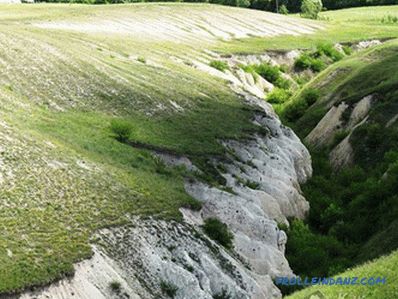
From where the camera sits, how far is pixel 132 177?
2733 centimetres

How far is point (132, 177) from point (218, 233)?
15.2 feet

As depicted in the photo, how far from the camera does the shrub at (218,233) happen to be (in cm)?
2650

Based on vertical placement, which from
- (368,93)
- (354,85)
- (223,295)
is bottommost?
(223,295)

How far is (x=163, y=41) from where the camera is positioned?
7281 cm

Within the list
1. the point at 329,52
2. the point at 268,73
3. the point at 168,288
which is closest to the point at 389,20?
the point at 329,52

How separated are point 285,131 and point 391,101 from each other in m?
8.57

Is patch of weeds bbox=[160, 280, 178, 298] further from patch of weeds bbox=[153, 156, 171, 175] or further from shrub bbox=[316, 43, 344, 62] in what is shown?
shrub bbox=[316, 43, 344, 62]

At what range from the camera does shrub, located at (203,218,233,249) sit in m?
26.5

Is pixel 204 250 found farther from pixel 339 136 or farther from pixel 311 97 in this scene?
pixel 311 97

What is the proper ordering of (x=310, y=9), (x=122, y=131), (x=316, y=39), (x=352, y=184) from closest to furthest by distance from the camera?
1. (x=122, y=131)
2. (x=352, y=184)
3. (x=316, y=39)
4. (x=310, y=9)

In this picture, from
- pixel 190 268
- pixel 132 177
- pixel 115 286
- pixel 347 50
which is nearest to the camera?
pixel 115 286

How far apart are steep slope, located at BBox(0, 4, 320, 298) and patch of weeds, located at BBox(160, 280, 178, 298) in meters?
0.04

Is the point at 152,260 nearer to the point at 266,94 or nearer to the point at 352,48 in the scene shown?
the point at 266,94

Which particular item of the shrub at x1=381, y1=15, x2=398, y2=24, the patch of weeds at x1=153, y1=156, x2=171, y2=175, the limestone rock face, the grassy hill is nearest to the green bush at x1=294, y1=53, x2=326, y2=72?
the grassy hill
